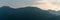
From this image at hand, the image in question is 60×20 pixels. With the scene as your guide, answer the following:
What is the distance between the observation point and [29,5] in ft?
2.69

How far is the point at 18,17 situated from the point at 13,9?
0.39ft

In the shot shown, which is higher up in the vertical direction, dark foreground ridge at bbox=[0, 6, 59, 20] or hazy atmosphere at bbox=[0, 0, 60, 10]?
hazy atmosphere at bbox=[0, 0, 60, 10]

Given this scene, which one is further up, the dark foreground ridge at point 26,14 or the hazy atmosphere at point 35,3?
the hazy atmosphere at point 35,3

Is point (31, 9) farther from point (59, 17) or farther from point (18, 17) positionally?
point (59, 17)

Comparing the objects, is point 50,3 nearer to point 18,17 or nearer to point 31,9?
point 31,9

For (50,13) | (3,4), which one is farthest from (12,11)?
(50,13)

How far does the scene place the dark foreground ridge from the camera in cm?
82

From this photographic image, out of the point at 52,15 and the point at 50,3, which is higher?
the point at 50,3

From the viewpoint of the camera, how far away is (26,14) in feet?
2.70

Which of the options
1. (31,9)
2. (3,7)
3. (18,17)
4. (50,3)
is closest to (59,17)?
(50,3)

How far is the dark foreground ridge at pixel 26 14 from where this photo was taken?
82 cm

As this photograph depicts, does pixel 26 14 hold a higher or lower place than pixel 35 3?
lower

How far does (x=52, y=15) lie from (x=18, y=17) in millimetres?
428

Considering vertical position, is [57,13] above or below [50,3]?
below
